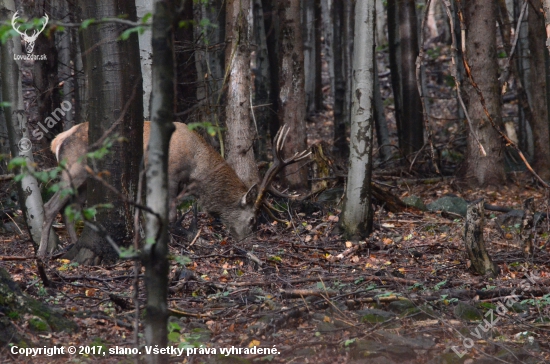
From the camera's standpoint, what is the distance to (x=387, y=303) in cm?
549

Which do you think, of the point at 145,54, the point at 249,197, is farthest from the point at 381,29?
the point at 249,197

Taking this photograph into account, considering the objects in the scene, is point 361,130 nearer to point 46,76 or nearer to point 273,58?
point 46,76

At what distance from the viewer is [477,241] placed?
21.0ft

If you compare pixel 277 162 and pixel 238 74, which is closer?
pixel 277 162

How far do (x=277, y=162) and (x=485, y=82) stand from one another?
190 inches

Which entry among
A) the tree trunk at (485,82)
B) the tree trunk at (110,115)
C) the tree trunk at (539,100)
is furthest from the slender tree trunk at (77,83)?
the tree trunk at (539,100)

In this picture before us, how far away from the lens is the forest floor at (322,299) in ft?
14.9

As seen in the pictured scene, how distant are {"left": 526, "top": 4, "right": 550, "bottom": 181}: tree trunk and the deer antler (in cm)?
595

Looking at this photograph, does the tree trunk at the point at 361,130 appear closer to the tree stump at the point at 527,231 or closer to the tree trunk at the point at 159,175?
the tree stump at the point at 527,231

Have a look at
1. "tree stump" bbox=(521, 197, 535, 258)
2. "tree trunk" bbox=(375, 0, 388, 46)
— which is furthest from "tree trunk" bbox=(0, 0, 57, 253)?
"tree trunk" bbox=(375, 0, 388, 46)

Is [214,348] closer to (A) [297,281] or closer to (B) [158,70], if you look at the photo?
(A) [297,281]

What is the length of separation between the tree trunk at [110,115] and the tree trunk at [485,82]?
257 inches

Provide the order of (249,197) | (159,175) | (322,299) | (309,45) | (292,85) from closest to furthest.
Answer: (159,175) → (322,299) → (249,197) → (292,85) → (309,45)

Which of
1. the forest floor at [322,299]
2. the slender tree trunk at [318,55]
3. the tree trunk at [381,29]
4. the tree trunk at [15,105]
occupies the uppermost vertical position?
the tree trunk at [381,29]
